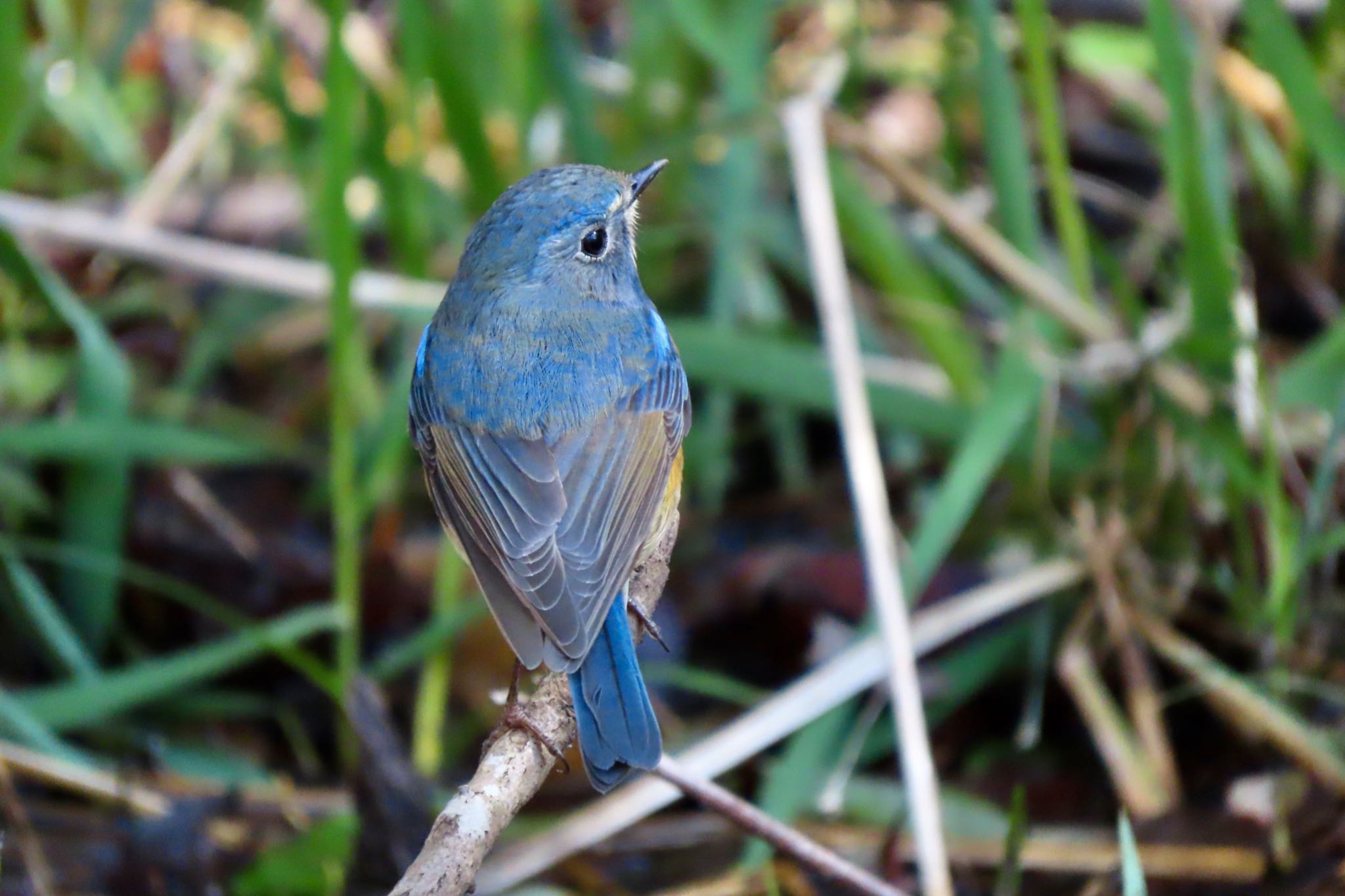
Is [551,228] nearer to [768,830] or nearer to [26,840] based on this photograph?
[768,830]

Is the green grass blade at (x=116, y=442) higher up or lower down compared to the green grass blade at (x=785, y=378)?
higher up

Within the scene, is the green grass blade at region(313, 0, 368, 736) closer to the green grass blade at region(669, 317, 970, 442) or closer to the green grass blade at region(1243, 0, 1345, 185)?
the green grass blade at region(669, 317, 970, 442)

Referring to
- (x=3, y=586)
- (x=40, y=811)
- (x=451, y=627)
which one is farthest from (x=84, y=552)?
(x=451, y=627)

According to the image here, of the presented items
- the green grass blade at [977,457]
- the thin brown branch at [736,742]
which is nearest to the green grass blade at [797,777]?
the thin brown branch at [736,742]

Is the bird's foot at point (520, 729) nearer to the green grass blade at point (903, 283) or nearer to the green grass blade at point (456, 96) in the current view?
the green grass blade at point (903, 283)

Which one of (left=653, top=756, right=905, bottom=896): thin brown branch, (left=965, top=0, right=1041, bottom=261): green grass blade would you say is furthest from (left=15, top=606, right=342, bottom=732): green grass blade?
(left=965, top=0, right=1041, bottom=261): green grass blade
